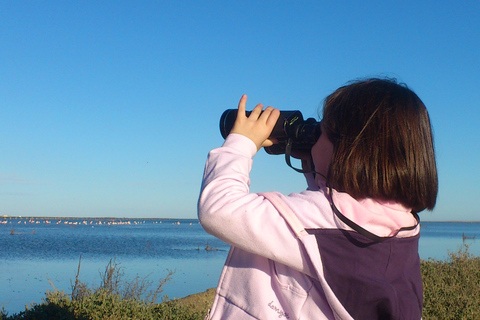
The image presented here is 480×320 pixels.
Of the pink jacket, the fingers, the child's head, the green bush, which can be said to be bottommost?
the green bush

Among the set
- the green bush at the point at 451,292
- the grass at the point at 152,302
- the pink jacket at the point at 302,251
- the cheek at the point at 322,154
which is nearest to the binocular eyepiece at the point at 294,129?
the cheek at the point at 322,154

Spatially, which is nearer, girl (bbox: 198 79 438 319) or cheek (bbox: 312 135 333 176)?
girl (bbox: 198 79 438 319)

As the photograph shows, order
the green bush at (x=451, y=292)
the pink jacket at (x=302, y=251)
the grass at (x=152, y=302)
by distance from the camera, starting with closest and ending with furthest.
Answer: the pink jacket at (x=302, y=251)
the grass at (x=152, y=302)
the green bush at (x=451, y=292)

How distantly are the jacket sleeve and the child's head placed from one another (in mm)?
218

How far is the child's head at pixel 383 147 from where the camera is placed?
1.14m

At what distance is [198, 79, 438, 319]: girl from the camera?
105cm

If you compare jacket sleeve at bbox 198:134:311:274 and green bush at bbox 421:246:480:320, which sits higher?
jacket sleeve at bbox 198:134:311:274

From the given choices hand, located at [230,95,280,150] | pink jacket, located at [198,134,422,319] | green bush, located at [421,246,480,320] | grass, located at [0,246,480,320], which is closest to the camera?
pink jacket, located at [198,134,422,319]

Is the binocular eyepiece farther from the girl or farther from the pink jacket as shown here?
the pink jacket

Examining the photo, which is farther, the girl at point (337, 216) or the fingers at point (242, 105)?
the fingers at point (242, 105)

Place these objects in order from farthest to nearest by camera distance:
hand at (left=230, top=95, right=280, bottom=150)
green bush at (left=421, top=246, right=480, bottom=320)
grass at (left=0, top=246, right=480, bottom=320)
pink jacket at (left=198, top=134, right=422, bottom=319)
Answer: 1. green bush at (left=421, top=246, right=480, bottom=320)
2. grass at (left=0, top=246, right=480, bottom=320)
3. hand at (left=230, top=95, right=280, bottom=150)
4. pink jacket at (left=198, top=134, right=422, bottom=319)

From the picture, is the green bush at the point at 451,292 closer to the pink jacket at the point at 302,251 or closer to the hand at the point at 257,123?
the pink jacket at the point at 302,251

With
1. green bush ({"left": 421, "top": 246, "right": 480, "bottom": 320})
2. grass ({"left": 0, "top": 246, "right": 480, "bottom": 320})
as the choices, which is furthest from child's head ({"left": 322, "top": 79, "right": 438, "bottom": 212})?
green bush ({"left": 421, "top": 246, "right": 480, "bottom": 320})

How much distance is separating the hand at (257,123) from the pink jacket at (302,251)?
30 millimetres
